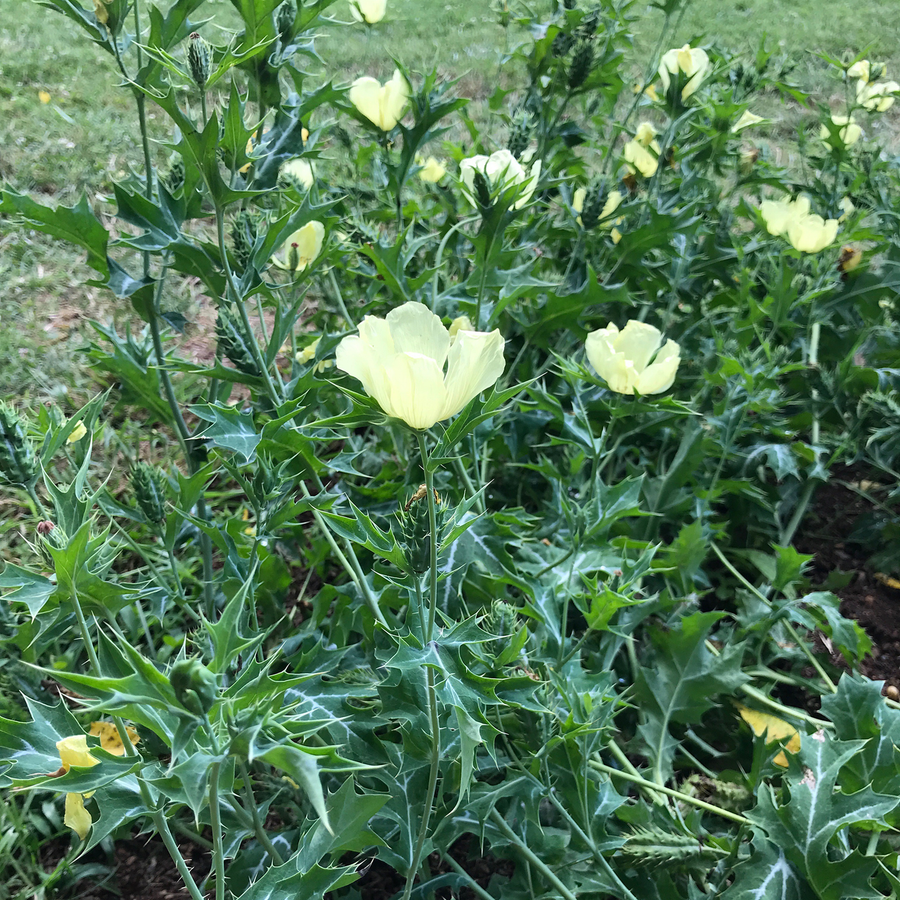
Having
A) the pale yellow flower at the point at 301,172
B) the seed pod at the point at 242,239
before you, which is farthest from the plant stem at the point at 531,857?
the pale yellow flower at the point at 301,172

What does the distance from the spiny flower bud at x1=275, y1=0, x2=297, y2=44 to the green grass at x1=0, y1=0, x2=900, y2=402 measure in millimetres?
308

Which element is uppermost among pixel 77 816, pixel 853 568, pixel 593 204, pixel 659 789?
pixel 593 204

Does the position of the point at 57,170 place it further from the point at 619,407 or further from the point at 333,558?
the point at 619,407

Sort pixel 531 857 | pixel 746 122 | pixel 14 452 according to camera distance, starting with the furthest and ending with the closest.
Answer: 1. pixel 746 122
2. pixel 531 857
3. pixel 14 452

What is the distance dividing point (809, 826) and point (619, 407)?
0.71m

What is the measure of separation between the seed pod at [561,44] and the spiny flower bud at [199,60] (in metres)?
1.06

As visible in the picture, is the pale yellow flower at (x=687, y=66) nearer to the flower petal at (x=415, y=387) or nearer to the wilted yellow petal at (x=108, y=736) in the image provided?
the flower petal at (x=415, y=387)

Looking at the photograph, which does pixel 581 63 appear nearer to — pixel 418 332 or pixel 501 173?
pixel 501 173

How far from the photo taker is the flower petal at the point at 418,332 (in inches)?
33.4

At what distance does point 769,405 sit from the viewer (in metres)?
1.64

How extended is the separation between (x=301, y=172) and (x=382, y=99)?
0.24 meters

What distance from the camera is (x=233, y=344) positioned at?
113cm

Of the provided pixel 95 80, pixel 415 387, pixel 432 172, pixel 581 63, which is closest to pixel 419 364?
pixel 415 387

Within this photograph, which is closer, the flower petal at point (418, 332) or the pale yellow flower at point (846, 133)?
the flower petal at point (418, 332)
